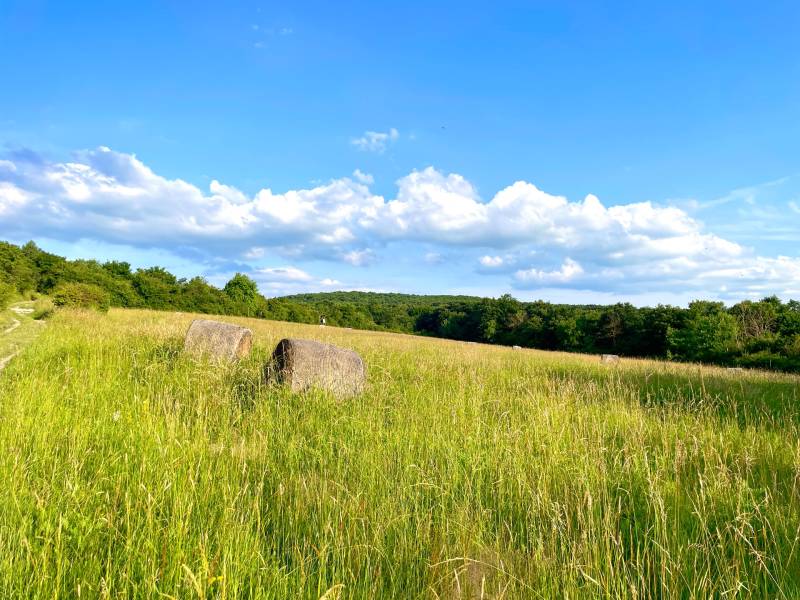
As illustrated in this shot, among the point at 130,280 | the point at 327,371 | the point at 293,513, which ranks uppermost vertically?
the point at 130,280

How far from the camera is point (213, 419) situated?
5250mm

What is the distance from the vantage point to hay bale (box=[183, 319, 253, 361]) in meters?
9.64

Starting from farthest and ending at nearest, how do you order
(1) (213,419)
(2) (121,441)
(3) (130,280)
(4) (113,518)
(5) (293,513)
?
(3) (130,280) → (1) (213,419) → (2) (121,441) → (5) (293,513) → (4) (113,518)

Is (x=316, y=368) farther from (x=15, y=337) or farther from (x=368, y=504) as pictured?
(x=15, y=337)

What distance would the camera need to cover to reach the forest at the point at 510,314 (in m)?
39.0

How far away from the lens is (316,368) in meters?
7.07

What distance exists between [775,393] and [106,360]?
14885 mm

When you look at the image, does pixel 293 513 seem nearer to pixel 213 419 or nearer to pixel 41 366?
pixel 213 419

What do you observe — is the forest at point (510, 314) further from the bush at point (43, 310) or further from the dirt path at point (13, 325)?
the dirt path at point (13, 325)

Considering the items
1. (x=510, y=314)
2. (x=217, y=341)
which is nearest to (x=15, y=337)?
(x=217, y=341)

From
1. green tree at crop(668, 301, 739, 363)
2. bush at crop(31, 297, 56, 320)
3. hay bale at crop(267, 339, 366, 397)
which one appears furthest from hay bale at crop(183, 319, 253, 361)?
green tree at crop(668, 301, 739, 363)

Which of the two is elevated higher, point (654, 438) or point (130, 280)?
point (130, 280)

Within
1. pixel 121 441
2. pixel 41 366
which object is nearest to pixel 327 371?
pixel 121 441

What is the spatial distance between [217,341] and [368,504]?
26.8ft
